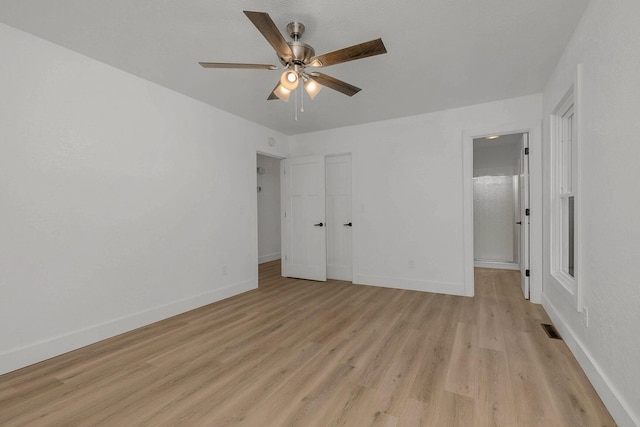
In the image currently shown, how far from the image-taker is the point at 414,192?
4.21m

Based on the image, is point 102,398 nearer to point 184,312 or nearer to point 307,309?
point 184,312

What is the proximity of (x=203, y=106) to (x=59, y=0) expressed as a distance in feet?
5.89

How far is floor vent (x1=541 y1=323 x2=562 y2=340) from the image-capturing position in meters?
2.57

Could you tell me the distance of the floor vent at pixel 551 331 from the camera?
2.57 m

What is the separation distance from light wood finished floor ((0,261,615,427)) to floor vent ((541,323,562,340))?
5 centimetres

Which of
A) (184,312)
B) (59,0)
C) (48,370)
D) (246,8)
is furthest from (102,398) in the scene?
(246,8)

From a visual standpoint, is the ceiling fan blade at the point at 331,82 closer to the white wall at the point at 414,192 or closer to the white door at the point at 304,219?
the white wall at the point at 414,192

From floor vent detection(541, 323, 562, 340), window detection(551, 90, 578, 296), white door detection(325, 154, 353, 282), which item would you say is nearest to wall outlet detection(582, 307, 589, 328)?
floor vent detection(541, 323, 562, 340)

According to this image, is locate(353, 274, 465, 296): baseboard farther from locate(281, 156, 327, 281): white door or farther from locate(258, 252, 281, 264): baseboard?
locate(258, 252, 281, 264): baseboard

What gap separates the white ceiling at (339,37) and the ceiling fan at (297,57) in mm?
182

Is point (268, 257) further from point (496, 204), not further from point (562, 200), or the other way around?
point (562, 200)

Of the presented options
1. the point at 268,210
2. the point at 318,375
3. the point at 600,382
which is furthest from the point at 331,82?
the point at 268,210

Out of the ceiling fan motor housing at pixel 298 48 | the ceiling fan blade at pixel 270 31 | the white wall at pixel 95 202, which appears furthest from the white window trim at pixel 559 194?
the white wall at pixel 95 202

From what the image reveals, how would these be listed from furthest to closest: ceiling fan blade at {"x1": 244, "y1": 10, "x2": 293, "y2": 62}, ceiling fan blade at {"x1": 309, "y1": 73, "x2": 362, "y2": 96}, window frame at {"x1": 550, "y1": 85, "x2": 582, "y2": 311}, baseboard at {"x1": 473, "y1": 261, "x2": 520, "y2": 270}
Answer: baseboard at {"x1": 473, "y1": 261, "x2": 520, "y2": 270}
window frame at {"x1": 550, "y1": 85, "x2": 582, "y2": 311}
ceiling fan blade at {"x1": 309, "y1": 73, "x2": 362, "y2": 96}
ceiling fan blade at {"x1": 244, "y1": 10, "x2": 293, "y2": 62}
